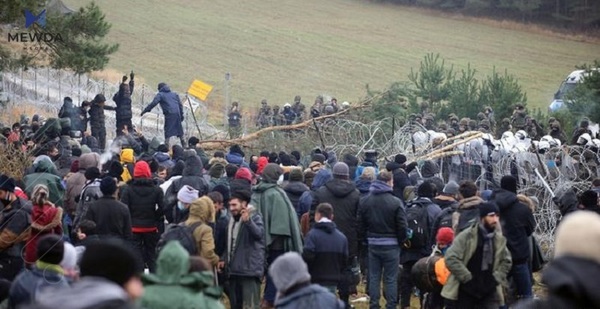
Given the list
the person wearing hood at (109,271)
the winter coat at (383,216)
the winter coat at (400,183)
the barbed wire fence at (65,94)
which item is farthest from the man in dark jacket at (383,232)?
the barbed wire fence at (65,94)

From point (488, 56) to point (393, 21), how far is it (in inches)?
418

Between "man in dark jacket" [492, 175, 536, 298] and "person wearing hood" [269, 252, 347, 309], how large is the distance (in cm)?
509

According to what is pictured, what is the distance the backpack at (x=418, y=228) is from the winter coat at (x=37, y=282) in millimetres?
6180

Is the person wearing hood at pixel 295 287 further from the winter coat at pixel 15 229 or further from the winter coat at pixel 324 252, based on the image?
the winter coat at pixel 15 229

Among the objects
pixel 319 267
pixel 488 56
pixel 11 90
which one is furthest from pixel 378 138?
pixel 488 56

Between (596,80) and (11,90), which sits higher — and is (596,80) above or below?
above

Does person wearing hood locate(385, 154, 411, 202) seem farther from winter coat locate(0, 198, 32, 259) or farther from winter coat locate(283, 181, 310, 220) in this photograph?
winter coat locate(0, 198, 32, 259)

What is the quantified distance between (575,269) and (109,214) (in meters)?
8.51

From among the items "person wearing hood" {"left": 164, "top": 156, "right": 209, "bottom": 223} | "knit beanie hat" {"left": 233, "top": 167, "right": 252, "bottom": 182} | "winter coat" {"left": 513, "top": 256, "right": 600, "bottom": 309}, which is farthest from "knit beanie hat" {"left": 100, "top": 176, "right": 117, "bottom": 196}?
"winter coat" {"left": 513, "top": 256, "right": 600, "bottom": 309}

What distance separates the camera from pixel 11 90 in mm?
37750

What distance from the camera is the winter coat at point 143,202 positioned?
14227mm

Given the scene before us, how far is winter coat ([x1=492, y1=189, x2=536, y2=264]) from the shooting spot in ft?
42.9

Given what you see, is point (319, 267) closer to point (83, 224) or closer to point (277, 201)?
point (277, 201)

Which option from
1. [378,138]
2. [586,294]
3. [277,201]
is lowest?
[378,138]
